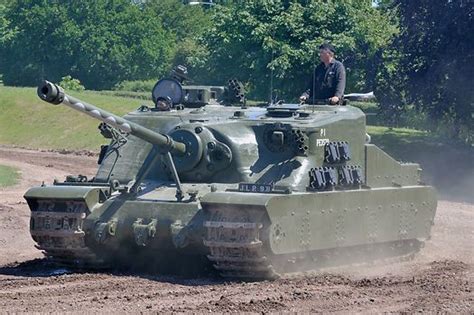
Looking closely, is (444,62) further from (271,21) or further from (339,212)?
(339,212)

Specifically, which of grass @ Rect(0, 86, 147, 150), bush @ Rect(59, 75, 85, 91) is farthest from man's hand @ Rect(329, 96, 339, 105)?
bush @ Rect(59, 75, 85, 91)

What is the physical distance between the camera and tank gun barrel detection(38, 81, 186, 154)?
14.3 metres

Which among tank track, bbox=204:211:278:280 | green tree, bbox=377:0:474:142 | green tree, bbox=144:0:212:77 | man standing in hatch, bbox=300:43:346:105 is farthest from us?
green tree, bbox=144:0:212:77

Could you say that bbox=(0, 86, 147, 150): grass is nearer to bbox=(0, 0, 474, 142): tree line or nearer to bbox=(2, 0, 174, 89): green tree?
bbox=(0, 0, 474, 142): tree line

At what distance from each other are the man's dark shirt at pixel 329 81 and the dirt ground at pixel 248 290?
2.69 metres

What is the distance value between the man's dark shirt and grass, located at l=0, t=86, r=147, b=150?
21.2 m

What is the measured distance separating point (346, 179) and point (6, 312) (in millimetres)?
5729

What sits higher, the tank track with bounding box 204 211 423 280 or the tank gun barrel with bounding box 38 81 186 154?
the tank gun barrel with bounding box 38 81 186 154

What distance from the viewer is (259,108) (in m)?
18.1

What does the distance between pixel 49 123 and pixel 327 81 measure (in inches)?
1048

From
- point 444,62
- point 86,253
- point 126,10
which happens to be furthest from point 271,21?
point 126,10

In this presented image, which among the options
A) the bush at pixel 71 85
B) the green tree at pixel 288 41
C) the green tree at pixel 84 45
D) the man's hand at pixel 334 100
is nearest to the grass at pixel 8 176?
the green tree at pixel 288 41

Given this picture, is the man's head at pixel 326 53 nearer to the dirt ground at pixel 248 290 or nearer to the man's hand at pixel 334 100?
the man's hand at pixel 334 100

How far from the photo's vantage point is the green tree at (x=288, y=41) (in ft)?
108
